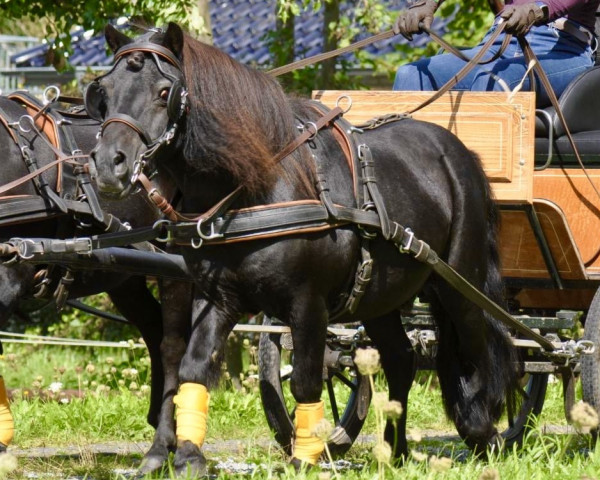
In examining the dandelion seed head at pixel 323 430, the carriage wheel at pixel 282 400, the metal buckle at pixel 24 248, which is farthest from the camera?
the carriage wheel at pixel 282 400

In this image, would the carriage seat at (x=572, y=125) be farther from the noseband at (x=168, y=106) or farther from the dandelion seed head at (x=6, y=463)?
the dandelion seed head at (x=6, y=463)

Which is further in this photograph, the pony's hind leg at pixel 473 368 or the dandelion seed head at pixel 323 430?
the pony's hind leg at pixel 473 368

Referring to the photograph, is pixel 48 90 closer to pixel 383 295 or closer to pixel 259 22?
pixel 383 295

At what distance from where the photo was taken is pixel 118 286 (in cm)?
589

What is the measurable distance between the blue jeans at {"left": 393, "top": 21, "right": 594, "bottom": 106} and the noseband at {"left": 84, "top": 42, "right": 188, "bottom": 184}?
78.3 inches

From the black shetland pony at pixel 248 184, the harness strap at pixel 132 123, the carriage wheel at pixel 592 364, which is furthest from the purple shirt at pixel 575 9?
the harness strap at pixel 132 123

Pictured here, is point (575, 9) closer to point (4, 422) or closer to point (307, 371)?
point (307, 371)

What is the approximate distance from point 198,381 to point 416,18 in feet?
6.74

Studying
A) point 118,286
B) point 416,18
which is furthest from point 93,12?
point 416,18

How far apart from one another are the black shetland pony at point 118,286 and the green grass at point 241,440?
1.30 ft

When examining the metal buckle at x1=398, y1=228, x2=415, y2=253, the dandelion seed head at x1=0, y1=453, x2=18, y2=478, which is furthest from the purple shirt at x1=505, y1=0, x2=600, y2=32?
the dandelion seed head at x1=0, y1=453, x2=18, y2=478

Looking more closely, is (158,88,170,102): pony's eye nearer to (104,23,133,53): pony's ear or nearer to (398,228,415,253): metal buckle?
(104,23,133,53): pony's ear

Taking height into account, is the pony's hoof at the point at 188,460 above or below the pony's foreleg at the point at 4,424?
above

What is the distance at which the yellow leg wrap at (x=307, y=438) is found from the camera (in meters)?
4.32
